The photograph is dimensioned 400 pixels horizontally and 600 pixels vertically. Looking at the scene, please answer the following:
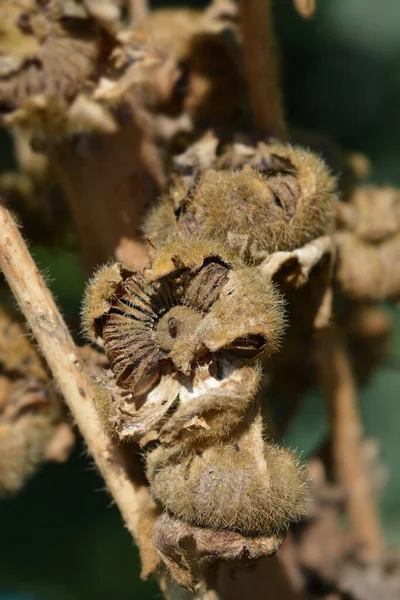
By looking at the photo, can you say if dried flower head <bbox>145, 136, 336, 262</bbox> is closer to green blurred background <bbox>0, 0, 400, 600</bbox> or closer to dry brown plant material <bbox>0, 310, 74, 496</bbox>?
Answer: dry brown plant material <bbox>0, 310, 74, 496</bbox>

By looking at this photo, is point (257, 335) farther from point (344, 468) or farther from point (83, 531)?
point (83, 531)

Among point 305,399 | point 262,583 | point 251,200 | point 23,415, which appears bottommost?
point 305,399

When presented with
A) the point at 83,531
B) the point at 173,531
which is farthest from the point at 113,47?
the point at 83,531

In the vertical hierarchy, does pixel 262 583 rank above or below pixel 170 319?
below

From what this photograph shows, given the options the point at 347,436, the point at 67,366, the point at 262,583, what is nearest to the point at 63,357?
the point at 67,366

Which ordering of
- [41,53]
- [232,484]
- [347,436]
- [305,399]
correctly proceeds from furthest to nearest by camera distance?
[305,399]
[347,436]
[41,53]
[232,484]

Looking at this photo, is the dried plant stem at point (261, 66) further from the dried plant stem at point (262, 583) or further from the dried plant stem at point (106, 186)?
the dried plant stem at point (262, 583)

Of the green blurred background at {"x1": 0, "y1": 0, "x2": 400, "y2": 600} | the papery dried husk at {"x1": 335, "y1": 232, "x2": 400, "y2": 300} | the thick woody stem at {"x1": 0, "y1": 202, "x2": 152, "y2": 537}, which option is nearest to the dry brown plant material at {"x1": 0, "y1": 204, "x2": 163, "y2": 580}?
the thick woody stem at {"x1": 0, "y1": 202, "x2": 152, "y2": 537}

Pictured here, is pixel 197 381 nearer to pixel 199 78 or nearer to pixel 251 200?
pixel 251 200
